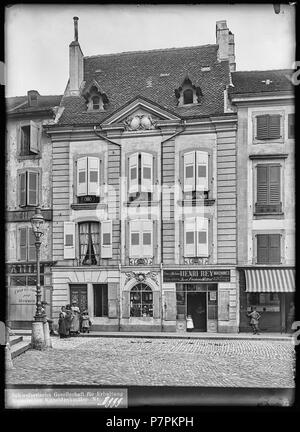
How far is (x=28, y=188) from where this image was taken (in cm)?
1065

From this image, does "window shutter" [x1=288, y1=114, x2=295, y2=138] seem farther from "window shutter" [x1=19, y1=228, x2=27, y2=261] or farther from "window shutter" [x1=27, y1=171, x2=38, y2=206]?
"window shutter" [x1=19, y1=228, x2=27, y2=261]

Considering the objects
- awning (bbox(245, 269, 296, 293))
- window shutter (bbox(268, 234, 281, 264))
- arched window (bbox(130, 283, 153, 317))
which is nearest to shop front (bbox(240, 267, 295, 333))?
awning (bbox(245, 269, 296, 293))

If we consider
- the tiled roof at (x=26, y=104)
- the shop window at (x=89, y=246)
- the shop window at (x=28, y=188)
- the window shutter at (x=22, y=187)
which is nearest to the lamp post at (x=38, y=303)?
the shop window at (x=28, y=188)

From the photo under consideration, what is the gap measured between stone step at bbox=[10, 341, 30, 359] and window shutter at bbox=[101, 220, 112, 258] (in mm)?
2311

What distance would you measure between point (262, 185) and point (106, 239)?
3309 millimetres

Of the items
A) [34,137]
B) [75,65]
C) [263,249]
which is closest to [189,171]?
[263,249]

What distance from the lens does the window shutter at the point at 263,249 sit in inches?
436

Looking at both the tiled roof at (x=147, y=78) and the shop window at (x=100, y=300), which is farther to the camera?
the shop window at (x=100, y=300)

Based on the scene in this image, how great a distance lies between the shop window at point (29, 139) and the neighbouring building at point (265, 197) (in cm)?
412

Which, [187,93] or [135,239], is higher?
[187,93]

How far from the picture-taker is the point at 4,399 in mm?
9203

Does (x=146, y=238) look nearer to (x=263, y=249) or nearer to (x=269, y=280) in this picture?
(x=263, y=249)

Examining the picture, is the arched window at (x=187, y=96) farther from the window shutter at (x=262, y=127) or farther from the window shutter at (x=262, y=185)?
the window shutter at (x=262, y=185)

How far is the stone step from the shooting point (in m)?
10.3
